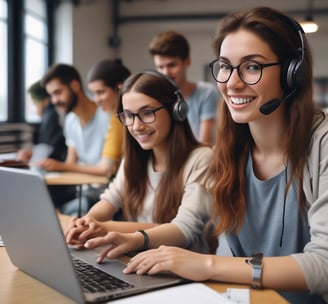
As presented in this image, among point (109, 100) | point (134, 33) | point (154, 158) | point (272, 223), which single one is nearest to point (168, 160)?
point (154, 158)

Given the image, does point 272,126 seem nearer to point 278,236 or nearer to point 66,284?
point 278,236

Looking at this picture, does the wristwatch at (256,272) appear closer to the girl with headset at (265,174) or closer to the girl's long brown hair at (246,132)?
the girl with headset at (265,174)

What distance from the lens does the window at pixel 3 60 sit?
5.17 m

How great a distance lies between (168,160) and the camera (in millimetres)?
1730

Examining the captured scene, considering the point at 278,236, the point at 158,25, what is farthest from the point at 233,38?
the point at 158,25

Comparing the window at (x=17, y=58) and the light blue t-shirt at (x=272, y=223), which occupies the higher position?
the window at (x=17, y=58)

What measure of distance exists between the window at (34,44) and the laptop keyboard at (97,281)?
180 inches

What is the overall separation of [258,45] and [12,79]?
15.1ft

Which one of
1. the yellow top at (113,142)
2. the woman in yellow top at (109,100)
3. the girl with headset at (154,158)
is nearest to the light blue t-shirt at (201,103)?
the woman in yellow top at (109,100)

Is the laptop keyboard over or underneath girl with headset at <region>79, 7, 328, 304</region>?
underneath

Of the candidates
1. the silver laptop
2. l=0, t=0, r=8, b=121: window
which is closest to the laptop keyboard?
the silver laptop

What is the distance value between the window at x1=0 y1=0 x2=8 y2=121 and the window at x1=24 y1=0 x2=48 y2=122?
268mm

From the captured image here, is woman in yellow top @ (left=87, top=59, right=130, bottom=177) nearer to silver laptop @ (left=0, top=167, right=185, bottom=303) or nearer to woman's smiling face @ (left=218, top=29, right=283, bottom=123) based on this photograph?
woman's smiling face @ (left=218, top=29, right=283, bottom=123)

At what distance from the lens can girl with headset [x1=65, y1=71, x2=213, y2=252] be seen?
1.68m
